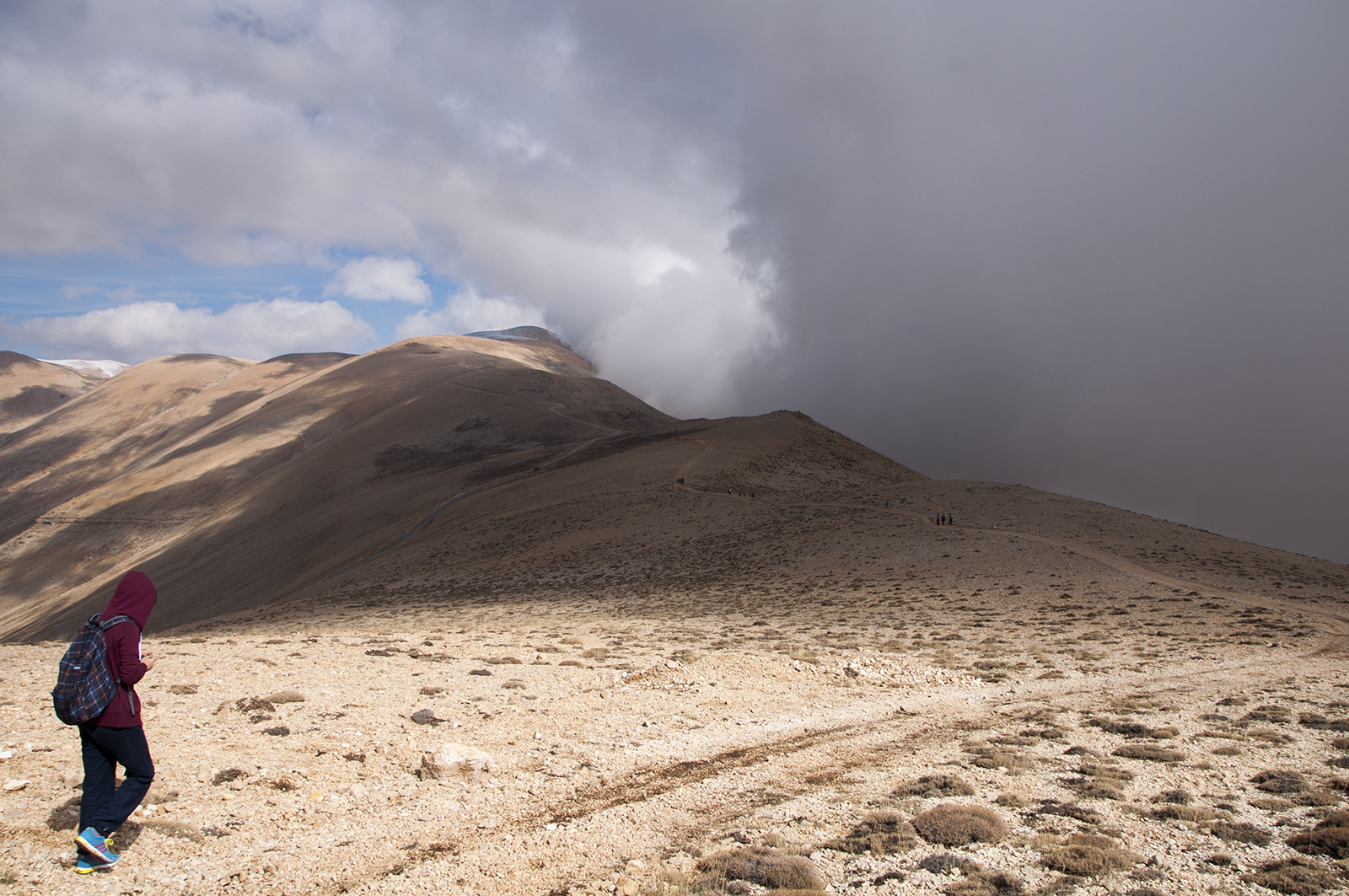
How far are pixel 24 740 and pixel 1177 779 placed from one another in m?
12.2

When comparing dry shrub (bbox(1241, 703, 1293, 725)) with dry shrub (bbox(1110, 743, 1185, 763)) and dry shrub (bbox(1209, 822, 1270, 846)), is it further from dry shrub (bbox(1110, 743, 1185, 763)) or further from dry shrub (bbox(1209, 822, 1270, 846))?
dry shrub (bbox(1209, 822, 1270, 846))

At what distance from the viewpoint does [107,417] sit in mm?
131625

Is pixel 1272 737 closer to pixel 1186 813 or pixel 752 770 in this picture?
pixel 1186 813

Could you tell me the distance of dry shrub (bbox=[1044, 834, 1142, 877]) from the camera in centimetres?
576

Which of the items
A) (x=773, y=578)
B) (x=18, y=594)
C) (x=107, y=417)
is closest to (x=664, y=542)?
(x=773, y=578)

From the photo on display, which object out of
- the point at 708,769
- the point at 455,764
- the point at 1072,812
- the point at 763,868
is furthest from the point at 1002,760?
the point at 455,764

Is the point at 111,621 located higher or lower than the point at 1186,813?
higher

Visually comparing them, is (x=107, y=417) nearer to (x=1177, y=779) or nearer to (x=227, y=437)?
(x=227, y=437)

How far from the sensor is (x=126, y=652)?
577 cm

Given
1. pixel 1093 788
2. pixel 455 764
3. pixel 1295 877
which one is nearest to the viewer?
pixel 1295 877

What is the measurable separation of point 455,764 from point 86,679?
11.6 ft

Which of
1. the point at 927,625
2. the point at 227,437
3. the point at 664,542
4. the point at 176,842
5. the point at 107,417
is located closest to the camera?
the point at 176,842

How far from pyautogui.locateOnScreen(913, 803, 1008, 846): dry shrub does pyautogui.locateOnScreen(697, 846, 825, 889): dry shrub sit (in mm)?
1286

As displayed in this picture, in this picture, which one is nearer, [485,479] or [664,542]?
[664,542]
